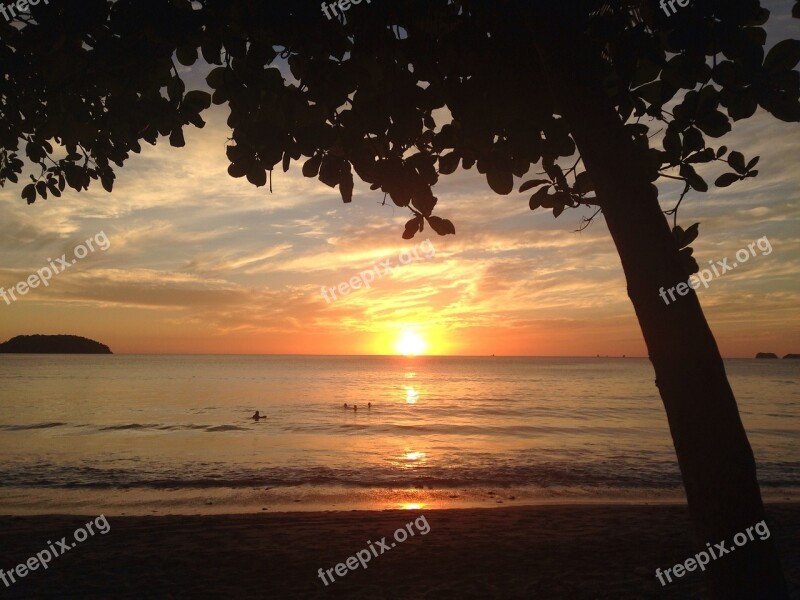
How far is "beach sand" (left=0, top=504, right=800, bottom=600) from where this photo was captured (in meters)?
7.79

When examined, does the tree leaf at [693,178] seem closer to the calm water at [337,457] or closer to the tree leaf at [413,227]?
the tree leaf at [413,227]

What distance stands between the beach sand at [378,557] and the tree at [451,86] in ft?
19.8

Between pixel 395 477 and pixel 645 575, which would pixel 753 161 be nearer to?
pixel 645 575

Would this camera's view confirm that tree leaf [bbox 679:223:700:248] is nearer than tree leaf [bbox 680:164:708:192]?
Yes

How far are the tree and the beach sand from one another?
6.03 meters

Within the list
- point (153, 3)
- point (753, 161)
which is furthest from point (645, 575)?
point (153, 3)

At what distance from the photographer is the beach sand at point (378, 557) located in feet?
25.6

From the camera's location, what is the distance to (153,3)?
3.64 m

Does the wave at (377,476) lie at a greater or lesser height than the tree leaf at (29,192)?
lesser

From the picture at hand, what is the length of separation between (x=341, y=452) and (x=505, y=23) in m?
23.2

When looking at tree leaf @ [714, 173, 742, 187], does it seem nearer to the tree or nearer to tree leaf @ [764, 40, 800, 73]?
the tree

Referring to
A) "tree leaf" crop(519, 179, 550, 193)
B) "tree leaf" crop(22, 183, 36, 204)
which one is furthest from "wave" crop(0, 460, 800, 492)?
"tree leaf" crop(519, 179, 550, 193)

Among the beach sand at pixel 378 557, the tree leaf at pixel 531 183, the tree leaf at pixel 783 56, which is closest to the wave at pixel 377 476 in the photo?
the beach sand at pixel 378 557

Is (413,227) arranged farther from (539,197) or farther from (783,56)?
(783,56)
